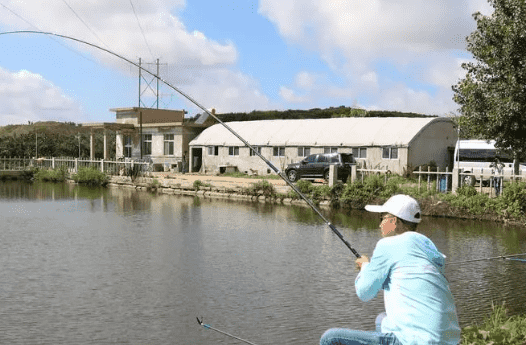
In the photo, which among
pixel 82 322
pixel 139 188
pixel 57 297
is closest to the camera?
pixel 82 322

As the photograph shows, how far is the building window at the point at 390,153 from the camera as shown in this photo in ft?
127

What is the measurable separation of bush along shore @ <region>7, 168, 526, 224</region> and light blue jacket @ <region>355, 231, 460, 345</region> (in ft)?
68.5

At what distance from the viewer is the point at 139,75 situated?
56.6 metres

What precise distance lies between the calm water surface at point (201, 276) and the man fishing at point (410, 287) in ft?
17.2

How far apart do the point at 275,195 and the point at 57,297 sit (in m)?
21.0

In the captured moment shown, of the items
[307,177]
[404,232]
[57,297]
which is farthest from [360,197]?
[404,232]

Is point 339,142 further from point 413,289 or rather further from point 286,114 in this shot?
point 286,114

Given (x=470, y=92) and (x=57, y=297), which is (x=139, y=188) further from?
(x=57, y=297)

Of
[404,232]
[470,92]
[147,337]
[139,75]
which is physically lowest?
[147,337]

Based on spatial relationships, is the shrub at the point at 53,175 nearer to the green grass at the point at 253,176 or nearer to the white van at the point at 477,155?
the green grass at the point at 253,176

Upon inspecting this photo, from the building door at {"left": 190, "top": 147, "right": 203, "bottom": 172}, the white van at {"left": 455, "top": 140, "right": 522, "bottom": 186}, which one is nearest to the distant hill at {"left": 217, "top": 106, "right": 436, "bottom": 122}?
the building door at {"left": 190, "top": 147, "right": 203, "bottom": 172}

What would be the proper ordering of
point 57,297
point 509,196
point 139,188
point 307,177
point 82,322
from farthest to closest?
point 139,188 < point 307,177 < point 509,196 < point 57,297 < point 82,322

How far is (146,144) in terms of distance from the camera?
5384 centimetres

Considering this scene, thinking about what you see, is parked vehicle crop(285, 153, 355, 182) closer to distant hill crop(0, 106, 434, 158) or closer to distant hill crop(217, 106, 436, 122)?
distant hill crop(0, 106, 434, 158)
